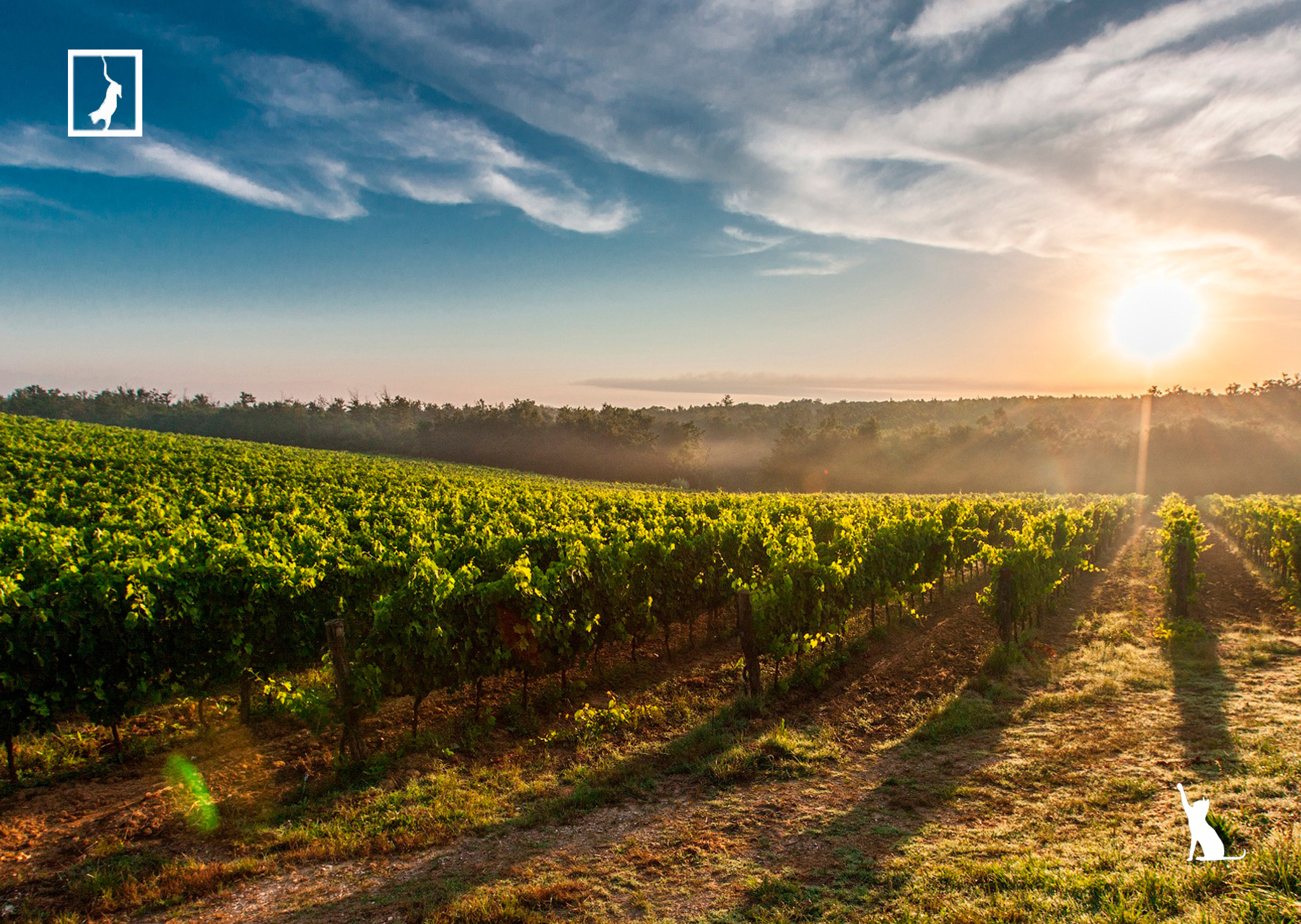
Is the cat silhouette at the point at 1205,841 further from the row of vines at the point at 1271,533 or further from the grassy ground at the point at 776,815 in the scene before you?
the row of vines at the point at 1271,533

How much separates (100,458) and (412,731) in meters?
31.1

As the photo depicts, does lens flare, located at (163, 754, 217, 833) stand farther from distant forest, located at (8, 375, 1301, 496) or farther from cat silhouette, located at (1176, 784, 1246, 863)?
distant forest, located at (8, 375, 1301, 496)

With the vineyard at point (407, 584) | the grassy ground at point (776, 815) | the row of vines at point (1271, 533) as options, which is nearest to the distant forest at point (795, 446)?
the row of vines at point (1271, 533)

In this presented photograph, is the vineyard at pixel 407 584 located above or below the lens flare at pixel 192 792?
above

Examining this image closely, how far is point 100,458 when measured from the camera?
2914 centimetres

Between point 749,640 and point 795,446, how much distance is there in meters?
80.3

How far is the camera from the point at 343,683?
23.9 ft

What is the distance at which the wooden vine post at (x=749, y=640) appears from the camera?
30.8 ft

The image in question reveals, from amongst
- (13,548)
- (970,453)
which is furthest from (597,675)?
(970,453)

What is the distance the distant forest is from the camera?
76.0 meters

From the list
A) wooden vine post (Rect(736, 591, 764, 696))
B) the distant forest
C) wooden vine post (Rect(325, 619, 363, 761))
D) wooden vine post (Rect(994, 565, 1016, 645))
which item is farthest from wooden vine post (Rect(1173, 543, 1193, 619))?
the distant forest

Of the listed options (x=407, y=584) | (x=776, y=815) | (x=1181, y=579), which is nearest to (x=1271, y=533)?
(x=1181, y=579)

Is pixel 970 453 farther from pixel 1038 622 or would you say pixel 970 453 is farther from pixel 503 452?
pixel 1038 622

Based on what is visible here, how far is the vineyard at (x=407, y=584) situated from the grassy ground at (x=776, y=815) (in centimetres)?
99
